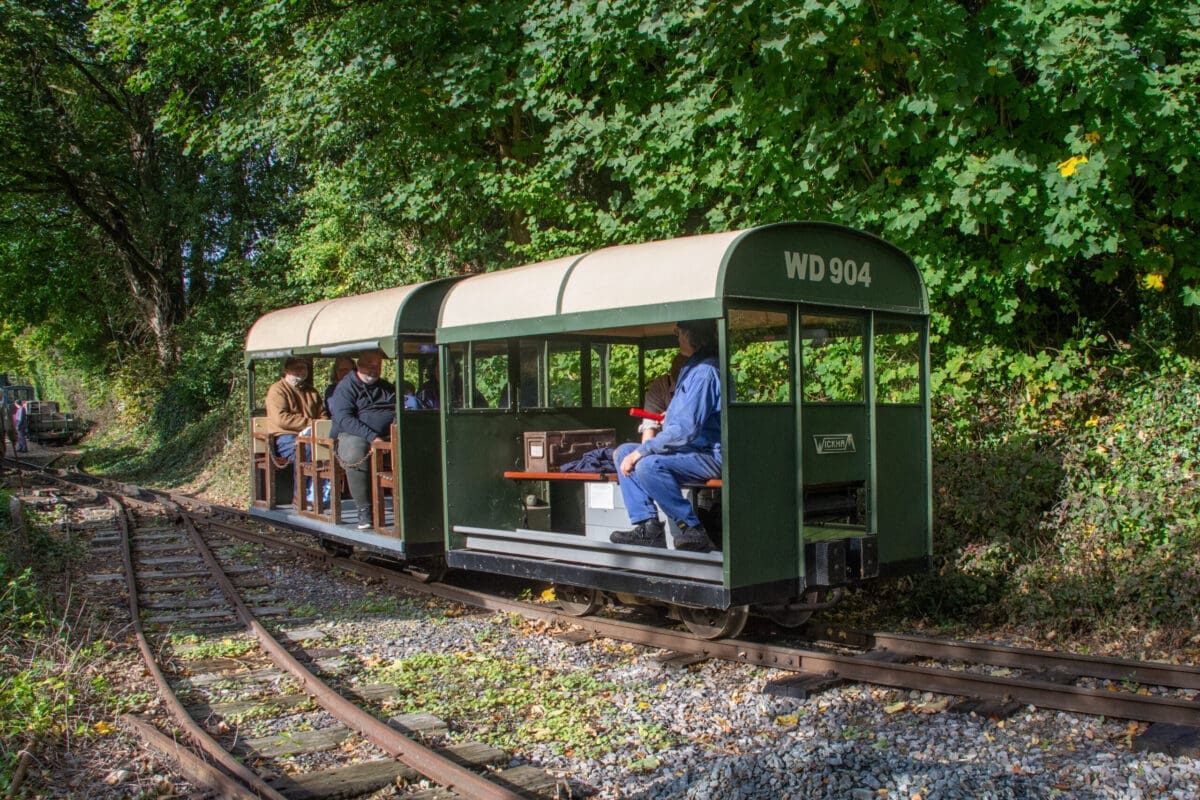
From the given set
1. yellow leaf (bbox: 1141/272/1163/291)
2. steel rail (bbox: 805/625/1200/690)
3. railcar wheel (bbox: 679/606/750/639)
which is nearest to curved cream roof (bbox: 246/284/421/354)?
railcar wheel (bbox: 679/606/750/639)

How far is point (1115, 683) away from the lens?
5.75 meters

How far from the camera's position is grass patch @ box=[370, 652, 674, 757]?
516cm

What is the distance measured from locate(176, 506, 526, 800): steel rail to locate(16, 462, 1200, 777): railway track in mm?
1981

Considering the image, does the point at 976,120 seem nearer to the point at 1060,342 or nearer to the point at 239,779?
the point at 1060,342

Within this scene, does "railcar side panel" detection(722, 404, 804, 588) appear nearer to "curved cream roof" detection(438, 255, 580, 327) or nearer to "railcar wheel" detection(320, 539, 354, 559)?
"curved cream roof" detection(438, 255, 580, 327)

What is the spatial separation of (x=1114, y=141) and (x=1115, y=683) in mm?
4415

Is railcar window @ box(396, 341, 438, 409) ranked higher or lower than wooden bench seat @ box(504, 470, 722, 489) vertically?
higher

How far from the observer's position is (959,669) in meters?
6.22

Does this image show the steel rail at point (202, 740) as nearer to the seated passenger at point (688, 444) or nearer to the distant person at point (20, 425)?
the seated passenger at point (688, 444)

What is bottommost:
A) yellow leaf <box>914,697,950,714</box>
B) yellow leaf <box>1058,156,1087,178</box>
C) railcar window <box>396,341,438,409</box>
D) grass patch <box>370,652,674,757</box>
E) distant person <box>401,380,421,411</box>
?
grass patch <box>370,652,674,757</box>

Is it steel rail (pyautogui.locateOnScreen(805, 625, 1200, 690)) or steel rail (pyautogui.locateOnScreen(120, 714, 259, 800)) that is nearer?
steel rail (pyautogui.locateOnScreen(120, 714, 259, 800))

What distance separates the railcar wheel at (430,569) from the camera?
957 cm

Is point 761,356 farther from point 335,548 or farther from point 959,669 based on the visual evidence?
point 335,548

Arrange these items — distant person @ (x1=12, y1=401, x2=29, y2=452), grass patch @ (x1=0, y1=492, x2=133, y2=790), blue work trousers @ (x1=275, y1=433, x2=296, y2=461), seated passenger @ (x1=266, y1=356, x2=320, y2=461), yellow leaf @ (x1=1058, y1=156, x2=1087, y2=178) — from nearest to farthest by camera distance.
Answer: grass patch @ (x1=0, y1=492, x2=133, y2=790) < yellow leaf @ (x1=1058, y1=156, x2=1087, y2=178) < seated passenger @ (x1=266, y1=356, x2=320, y2=461) < blue work trousers @ (x1=275, y1=433, x2=296, y2=461) < distant person @ (x1=12, y1=401, x2=29, y2=452)
